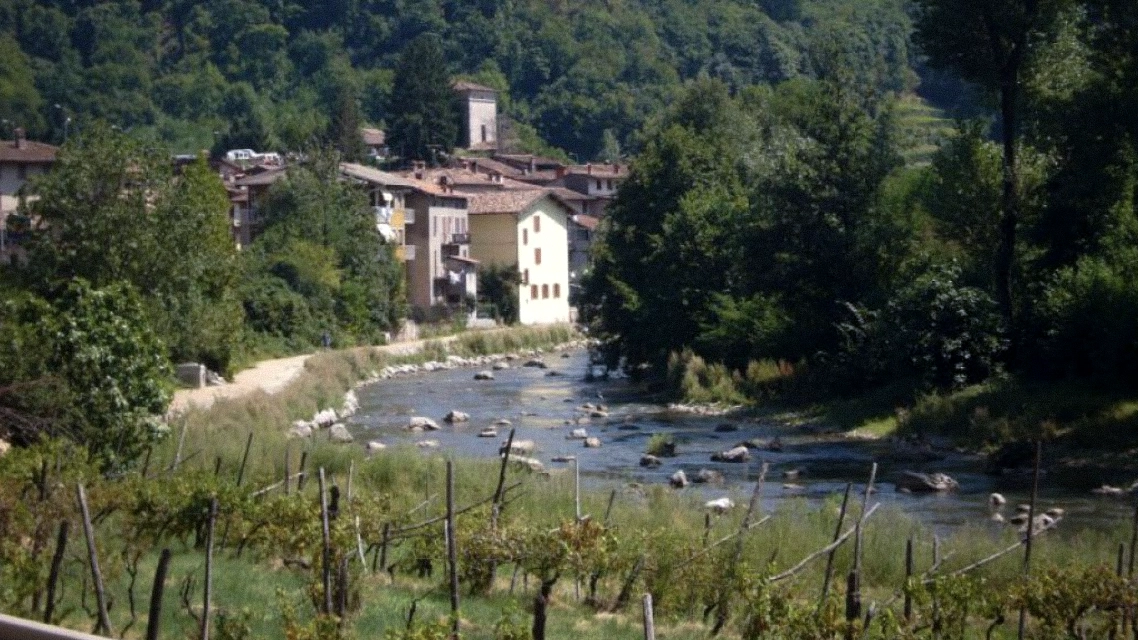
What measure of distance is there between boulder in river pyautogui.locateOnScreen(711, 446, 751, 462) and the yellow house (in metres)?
55.7

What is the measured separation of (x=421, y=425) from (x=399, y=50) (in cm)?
15338

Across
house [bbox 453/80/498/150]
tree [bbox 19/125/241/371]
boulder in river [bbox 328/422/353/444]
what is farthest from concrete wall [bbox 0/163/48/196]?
house [bbox 453/80/498/150]

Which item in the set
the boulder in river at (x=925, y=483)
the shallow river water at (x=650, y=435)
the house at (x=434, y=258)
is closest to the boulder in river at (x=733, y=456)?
the shallow river water at (x=650, y=435)

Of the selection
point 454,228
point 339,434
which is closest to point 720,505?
point 339,434

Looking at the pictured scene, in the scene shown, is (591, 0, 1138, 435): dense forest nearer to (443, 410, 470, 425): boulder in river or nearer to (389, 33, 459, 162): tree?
(443, 410, 470, 425): boulder in river

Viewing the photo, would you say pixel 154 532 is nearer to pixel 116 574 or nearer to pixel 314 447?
pixel 116 574

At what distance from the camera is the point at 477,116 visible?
492 feet

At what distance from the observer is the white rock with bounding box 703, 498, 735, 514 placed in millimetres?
25806

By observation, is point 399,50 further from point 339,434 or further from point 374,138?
point 339,434

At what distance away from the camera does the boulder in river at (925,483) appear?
30.8 m

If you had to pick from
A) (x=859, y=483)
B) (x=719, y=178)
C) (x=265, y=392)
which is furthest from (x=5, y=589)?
(x=719, y=178)

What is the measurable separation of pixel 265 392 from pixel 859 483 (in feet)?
59.5

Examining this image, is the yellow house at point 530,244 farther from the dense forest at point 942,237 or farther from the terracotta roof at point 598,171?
the dense forest at point 942,237

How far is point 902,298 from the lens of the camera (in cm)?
4253
